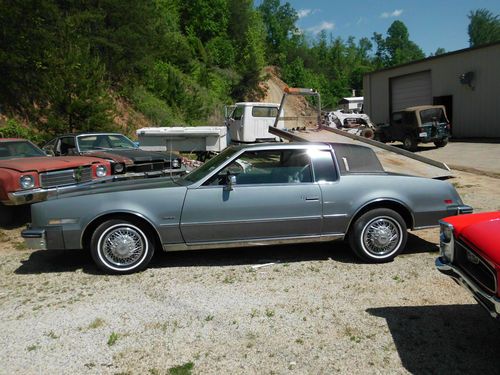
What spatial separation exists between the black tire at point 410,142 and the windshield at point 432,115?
0.91m

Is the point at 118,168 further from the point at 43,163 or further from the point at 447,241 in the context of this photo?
the point at 447,241

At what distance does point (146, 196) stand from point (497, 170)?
11.9 meters

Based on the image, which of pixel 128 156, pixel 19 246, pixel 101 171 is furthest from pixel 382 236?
pixel 128 156

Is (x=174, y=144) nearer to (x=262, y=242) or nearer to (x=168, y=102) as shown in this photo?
(x=262, y=242)

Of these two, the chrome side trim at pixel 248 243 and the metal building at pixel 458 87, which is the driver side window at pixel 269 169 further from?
the metal building at pixel 458 87

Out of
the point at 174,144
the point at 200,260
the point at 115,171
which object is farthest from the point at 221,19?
the point at 200,260

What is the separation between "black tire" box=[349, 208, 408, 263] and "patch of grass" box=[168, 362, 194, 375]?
2.65 metres

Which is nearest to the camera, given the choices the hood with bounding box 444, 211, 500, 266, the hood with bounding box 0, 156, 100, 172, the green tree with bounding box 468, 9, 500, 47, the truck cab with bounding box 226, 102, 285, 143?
the hood with bounding box 444, 211, 500, 266

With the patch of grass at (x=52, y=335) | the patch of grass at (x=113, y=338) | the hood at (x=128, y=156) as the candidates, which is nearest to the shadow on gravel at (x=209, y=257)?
the patch of grass at (x=52, y=335)

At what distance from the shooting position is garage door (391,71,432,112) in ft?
89.4

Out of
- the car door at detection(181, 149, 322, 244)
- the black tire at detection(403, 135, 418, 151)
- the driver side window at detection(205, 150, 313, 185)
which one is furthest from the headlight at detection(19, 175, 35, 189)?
the black tire at detection(403, 135, 418, 151)

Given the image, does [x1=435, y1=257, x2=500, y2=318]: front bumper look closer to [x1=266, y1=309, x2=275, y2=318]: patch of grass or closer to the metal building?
[x1=266, y1=309, x2=275, y2=318]: patch of grass

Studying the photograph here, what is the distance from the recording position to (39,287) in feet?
15.4

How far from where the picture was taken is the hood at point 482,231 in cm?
281
